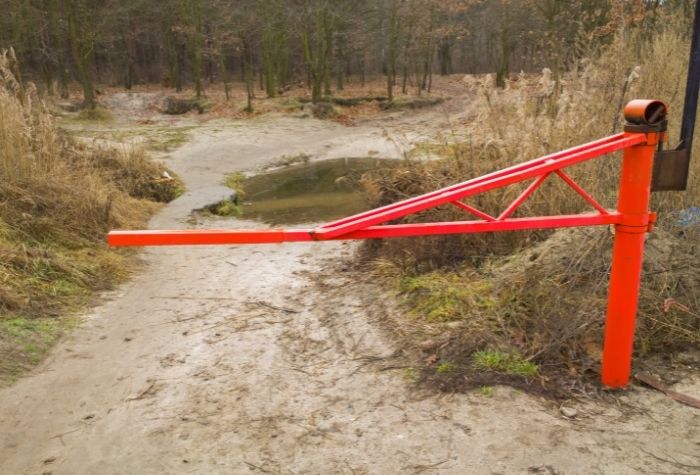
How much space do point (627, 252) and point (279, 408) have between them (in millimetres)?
2115

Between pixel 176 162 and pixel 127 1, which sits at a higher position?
pixel 127 1

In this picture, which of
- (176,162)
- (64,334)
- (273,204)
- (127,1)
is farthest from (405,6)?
(64,334)

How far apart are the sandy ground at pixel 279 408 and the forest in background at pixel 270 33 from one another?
1503 centimetres

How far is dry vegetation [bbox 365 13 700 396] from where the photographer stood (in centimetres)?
379

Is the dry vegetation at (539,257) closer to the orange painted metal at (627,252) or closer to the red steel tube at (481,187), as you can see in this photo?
the orange painted metal at (627,252)

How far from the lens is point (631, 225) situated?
3084mm

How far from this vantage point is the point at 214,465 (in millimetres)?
3117

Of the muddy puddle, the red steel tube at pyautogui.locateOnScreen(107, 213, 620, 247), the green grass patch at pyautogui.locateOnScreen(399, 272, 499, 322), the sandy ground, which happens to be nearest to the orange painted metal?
the red steel tube at pyautogui.locateOnScreen(107, 213, 620, 247)

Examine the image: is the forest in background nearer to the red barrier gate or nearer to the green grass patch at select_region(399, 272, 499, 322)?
the green grass patch at select_region(399, 272, 499, 322)

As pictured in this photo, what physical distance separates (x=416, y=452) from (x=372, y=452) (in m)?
0.22

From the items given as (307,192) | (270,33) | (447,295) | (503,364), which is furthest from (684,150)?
(270,33)

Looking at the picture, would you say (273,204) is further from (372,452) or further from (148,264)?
(372,452)

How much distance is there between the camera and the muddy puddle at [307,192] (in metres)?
10.2

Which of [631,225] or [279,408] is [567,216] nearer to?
[631,225]
